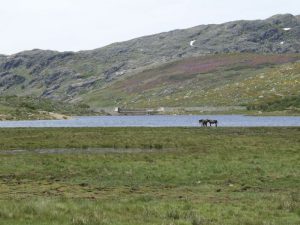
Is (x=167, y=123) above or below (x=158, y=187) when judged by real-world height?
above

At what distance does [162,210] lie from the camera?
908 inches

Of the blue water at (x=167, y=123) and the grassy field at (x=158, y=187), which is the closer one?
the grassy field at (x=158, y=187)

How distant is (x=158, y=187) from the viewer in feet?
102

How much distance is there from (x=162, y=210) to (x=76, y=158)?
22335 mm

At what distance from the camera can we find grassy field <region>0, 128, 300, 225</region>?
21641 mm

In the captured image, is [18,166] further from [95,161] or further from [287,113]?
[287,113]

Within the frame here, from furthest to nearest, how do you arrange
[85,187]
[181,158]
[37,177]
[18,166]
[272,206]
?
[181,158] → [18,166] → [37,177] → [85,187] → [272,206]

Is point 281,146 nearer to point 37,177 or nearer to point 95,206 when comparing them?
point 37,177

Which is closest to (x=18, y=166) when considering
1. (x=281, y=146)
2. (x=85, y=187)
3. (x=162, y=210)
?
(x=85, y=187)

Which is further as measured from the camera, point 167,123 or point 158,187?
point 167,123

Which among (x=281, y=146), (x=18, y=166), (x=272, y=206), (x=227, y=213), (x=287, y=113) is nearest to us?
(x=227, y=213)

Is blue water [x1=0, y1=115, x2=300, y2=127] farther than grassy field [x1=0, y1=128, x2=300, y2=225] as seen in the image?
Yes

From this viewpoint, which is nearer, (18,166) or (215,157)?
(18,166)

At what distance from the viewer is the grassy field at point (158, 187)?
2164 cm
